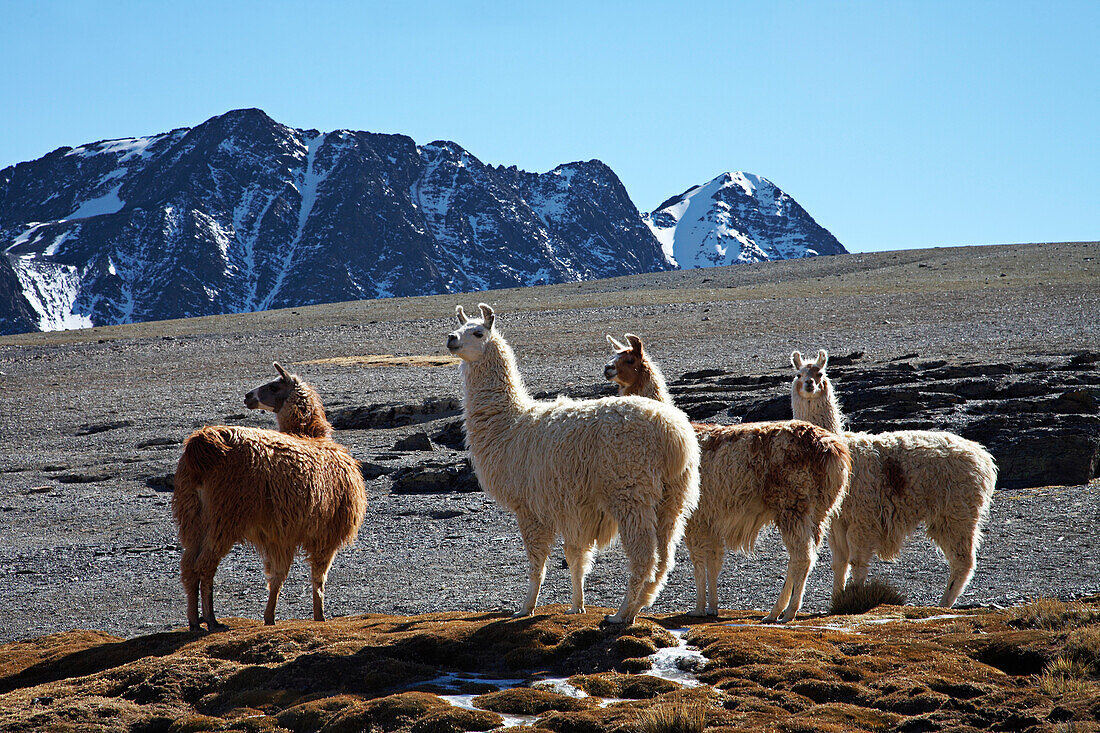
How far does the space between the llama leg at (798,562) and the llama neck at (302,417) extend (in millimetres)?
5081

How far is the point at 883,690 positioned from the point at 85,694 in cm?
525

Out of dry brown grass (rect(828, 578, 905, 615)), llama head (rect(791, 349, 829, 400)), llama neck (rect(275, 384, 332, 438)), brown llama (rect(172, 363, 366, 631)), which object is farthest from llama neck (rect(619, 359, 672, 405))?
llama neck (rect(275, 384, 332, 438))

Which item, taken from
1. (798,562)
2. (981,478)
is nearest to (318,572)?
(798,562)

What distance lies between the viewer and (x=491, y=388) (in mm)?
8531

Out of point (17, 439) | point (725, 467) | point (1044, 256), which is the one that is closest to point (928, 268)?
point (1044, 256)

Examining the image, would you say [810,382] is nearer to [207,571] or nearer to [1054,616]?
[1054,616]

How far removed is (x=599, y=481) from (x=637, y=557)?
666 mm

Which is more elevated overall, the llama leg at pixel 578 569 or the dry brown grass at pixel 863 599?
the llama leg at pixel 578 569

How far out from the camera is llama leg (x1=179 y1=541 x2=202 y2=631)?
809cm

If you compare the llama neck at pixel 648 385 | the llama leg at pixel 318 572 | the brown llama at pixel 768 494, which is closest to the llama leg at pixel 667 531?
the brown llama at pixel 768 494

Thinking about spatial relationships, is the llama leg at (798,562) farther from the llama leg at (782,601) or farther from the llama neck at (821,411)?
the llama neck at (821,411)

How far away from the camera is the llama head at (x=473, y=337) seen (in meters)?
8.41

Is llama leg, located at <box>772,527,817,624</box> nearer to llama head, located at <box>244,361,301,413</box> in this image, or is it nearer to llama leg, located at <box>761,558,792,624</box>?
llama leg, located at <box>761,558,792,624</box>

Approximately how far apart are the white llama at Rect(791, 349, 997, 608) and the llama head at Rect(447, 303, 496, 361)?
4111 mm
